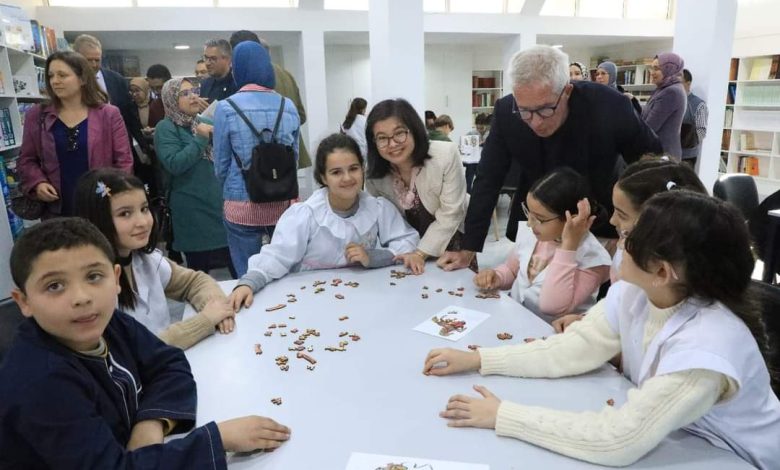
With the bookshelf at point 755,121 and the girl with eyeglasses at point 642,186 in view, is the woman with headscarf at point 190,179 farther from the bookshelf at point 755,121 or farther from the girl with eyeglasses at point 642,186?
the bookshelf at point 755,121

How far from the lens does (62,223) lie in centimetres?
118

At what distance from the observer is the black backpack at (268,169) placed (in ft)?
9.18

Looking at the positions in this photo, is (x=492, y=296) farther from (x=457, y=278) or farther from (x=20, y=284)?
(x=20, y=284)

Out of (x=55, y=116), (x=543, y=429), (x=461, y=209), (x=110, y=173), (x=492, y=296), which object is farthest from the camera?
(x=55, y=116)

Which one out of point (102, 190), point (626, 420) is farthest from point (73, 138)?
point (626, 420)

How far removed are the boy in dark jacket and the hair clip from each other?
26.6 inches

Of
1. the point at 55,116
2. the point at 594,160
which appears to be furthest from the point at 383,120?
the point at 55,116

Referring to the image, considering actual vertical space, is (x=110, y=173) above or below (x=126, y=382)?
above

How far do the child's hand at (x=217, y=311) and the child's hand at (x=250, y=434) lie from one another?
67 cm

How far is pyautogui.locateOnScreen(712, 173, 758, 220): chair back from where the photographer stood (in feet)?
12.2

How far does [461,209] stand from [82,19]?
7.45 metres

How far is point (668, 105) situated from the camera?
14.4 ft

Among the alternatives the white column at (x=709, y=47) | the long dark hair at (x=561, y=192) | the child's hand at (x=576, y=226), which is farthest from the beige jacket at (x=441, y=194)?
the white column at (x=709, y=47)

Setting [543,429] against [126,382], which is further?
[126,382]
